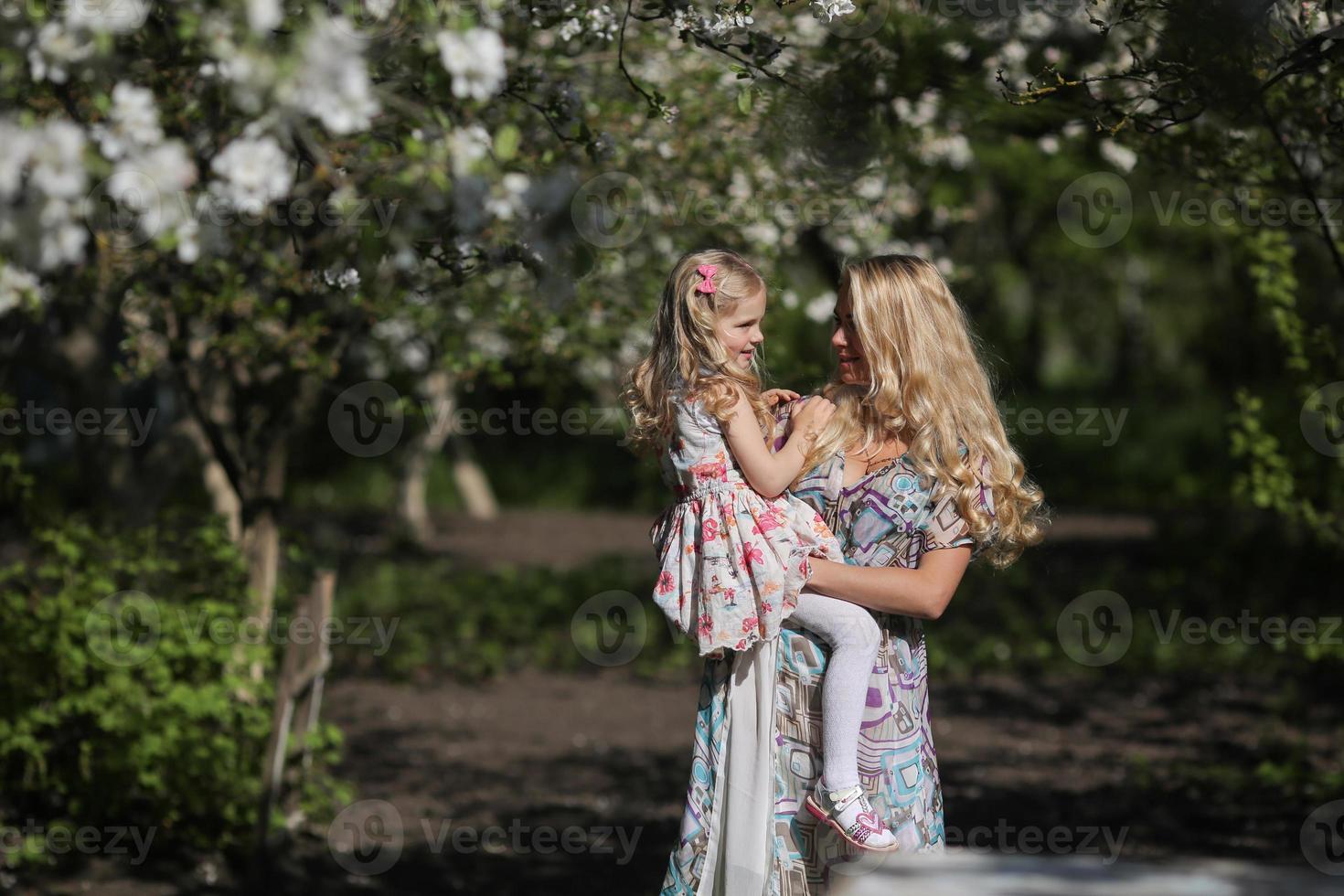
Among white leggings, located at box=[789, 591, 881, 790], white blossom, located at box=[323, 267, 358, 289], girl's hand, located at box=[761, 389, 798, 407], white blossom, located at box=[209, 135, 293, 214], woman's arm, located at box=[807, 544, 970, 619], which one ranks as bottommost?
white leggings, located at box=[789, 591, 881, 790]

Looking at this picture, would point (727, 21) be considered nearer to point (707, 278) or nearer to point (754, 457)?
point (707, 278)

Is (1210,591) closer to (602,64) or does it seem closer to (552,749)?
(552,749)

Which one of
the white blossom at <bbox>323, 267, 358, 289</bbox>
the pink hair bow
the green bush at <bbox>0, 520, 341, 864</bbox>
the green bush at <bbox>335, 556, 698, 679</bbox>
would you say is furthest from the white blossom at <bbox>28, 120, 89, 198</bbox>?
the green bush at <bbox>335, 556, 698, 679</bbox>

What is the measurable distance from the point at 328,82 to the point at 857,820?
1.69m

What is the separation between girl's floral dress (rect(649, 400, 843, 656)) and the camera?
2.64 m

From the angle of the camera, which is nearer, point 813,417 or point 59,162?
Answer: point 59,162

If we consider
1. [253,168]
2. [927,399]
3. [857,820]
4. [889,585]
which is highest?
[253,168]

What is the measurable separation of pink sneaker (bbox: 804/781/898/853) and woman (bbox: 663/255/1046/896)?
54 millimetres

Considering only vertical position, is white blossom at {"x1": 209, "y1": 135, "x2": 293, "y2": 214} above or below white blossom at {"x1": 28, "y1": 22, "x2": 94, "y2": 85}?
below

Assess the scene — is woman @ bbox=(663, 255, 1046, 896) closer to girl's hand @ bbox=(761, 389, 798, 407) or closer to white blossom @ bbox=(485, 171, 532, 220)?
girl's hand @ bbox=(761, 389, 798, 407)

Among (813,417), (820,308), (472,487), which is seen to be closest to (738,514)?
(813,417)

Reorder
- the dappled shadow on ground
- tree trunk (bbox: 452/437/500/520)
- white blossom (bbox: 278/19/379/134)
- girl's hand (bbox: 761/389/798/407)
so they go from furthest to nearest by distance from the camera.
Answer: tree trunk (bbox: 452/437/500/520), the dappled shadow on ground, girl's hand (bbox: 761/389/798/407), white blossom (bbox: 278/19/379/134)

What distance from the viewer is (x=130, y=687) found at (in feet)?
15.3

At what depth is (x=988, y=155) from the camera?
12.9 metres
